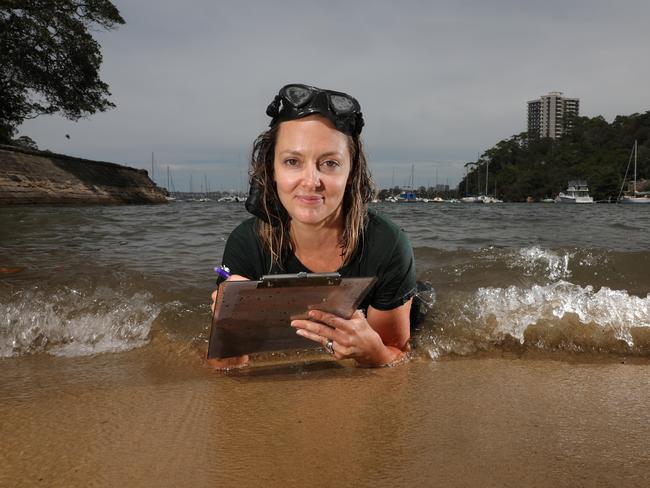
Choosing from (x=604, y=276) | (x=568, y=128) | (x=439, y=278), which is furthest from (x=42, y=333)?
(x=568, y=128)

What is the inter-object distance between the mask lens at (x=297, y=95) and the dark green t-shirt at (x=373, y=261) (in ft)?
2.66

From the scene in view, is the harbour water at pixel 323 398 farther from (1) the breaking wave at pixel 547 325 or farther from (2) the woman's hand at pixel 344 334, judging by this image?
(2) the woman's hand at pixel 344 334

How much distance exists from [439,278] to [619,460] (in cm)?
507

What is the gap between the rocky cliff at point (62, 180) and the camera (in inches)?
963

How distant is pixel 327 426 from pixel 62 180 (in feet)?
104

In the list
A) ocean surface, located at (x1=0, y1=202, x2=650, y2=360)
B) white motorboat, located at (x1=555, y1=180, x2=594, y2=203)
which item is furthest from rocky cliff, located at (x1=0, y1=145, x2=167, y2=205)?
white motorboat, located at (x1=555, y1=180, x2=594, y2=203)

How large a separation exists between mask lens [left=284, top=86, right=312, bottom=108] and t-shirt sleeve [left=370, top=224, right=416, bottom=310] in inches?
37.7

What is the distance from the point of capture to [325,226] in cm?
303

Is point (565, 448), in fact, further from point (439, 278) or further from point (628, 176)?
point (628, 176)

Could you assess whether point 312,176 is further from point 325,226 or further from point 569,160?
point 569,160

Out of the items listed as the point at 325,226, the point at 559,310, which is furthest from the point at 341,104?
the point at 559,310

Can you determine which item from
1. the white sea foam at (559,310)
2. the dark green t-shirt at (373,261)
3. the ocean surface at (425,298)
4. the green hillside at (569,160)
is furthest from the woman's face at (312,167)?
the green hillside at (569,160)

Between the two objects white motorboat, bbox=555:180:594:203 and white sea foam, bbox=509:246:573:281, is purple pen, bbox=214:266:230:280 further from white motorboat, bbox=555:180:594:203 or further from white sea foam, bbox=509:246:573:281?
white motorboat, bbox=555:180:594:203

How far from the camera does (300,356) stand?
11.6 feet
